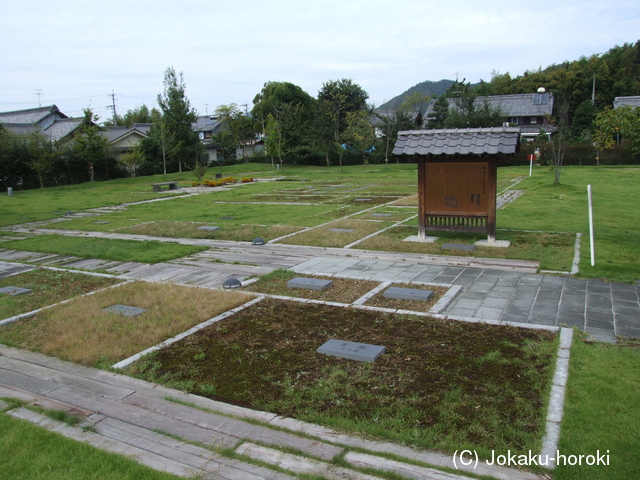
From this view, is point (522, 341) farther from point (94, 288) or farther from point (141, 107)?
point (141, 107)

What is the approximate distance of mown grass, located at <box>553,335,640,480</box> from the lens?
3135 millimetres

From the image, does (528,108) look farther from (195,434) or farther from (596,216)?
(195,434)

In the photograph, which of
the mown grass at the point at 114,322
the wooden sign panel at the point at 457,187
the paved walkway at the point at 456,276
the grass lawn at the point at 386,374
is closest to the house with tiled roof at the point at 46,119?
the paved walkway at the point at 456,276

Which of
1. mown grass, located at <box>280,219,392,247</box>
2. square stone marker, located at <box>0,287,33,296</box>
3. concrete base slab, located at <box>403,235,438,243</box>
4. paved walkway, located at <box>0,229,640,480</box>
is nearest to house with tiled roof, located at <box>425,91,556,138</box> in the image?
mown grass, located at <box>280,219,392,247</box>

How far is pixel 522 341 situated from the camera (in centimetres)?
518

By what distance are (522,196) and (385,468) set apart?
16.8 metres

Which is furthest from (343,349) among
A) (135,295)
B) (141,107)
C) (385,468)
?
(141,107)

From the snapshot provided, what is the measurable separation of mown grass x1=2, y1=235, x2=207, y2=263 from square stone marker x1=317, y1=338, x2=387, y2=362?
5.59m

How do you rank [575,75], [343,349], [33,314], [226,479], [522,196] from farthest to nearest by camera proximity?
[575,75]
[522,196]
[33,314]
[343,349]
[226,479]

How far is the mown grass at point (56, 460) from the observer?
3.26 meters

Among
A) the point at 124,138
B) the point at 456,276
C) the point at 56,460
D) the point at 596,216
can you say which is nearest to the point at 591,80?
the point at 596,216

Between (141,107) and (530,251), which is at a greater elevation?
(141,107)

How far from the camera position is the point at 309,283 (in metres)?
7.44

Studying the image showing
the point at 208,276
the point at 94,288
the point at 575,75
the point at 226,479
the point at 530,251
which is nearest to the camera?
the point at 226,479
